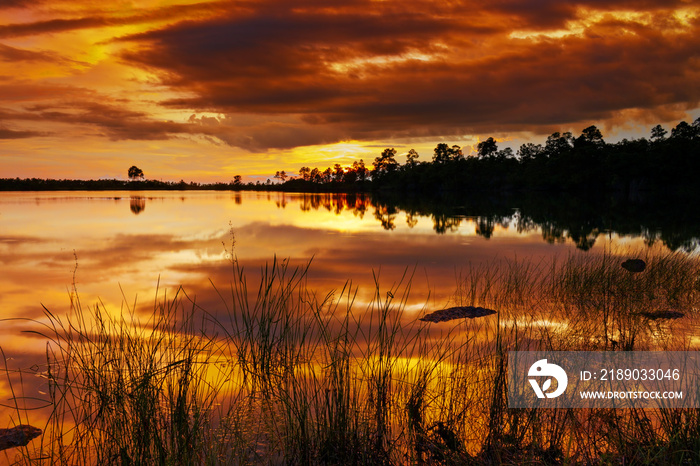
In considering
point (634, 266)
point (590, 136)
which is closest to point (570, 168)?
point (590, 136)

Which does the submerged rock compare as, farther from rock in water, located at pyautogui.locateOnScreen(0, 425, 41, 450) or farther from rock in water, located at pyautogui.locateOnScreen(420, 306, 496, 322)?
rock in water, located at pyautogui.locateOnScreen(0, 425, 41, 450)

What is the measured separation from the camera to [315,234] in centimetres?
2928

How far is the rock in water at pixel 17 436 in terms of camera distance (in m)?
4.81

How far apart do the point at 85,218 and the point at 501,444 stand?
40.4 metres

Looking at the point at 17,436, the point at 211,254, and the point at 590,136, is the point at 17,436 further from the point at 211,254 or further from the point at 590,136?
the point at 590,136

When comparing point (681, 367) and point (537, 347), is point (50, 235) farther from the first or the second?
point (681, 367)

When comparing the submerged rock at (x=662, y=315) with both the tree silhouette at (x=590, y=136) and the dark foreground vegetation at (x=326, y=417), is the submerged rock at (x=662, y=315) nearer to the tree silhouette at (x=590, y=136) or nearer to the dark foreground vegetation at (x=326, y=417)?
the dark foreground vegetation at (x=326, y=417)

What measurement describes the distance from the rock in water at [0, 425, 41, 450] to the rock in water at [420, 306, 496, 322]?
21.5 ft

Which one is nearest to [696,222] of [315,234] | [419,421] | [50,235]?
[315,234]

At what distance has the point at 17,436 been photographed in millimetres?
4938

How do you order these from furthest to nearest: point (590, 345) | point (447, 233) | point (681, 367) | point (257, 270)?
point (447, 233), point (257, 270), point (590, 345), point (681, 367)

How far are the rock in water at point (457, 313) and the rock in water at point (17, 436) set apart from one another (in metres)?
6.54

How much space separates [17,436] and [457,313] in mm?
7521

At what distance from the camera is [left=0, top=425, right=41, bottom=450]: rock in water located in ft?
15.8
